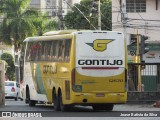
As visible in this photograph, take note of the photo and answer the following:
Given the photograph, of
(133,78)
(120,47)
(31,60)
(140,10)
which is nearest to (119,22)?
(140,10)

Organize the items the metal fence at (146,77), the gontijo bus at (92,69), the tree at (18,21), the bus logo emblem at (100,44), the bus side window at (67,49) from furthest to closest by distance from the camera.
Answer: the tree at (18,21) < the metal fence at (146,77) < the bus side window at (67,49) < the bus logo emblem at (100,44) < the gontijo bus at (92,69)

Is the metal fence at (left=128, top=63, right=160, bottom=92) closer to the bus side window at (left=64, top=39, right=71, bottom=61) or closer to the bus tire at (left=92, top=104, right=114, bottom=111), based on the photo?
the bus tire at (left=92, top=104, right=114, bottom=111)

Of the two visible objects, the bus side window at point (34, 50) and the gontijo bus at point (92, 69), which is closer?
the gontijo bus at point (92, 69)

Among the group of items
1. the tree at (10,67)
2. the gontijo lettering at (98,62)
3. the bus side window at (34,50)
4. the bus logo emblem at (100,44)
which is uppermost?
the bus logo emblem at (100,44)

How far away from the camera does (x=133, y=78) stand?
3759 cm

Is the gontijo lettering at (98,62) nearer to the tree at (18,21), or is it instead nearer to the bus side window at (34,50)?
the bus side window at (34,50)

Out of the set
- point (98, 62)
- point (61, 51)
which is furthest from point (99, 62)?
point (61, 51)

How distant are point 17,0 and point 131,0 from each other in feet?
79.4

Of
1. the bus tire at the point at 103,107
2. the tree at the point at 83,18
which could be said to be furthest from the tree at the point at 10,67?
the bus tire at the point at 103,107

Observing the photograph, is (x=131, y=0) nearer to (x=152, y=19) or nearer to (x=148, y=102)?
(x=152, y=19)

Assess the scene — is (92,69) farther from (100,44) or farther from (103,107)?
(103,107)

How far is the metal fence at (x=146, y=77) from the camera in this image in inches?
1457

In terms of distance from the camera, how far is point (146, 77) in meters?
37.6

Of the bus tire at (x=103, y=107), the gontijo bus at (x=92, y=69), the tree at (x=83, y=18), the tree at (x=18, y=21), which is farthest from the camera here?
the tree at (x=18, y=21)
